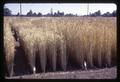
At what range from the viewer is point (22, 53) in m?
3.18

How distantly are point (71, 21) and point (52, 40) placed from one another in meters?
0.28

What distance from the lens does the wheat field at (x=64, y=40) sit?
3.15m

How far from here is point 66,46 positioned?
3.19 meters

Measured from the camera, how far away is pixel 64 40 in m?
3.18

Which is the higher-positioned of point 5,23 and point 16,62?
point 5,23

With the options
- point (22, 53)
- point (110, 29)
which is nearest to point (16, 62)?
point (22, 53)

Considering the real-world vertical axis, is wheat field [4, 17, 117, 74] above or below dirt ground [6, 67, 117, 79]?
above

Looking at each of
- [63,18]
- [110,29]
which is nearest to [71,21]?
[63,18]

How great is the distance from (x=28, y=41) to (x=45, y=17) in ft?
1.01

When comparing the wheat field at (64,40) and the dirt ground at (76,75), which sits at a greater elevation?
the wheat field at (64,40)

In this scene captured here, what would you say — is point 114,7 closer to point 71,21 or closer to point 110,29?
point 110,29

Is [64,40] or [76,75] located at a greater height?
[64,40]

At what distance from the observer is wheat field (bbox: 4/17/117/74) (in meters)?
3.15

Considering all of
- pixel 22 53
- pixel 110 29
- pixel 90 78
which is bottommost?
pixel 90 78
